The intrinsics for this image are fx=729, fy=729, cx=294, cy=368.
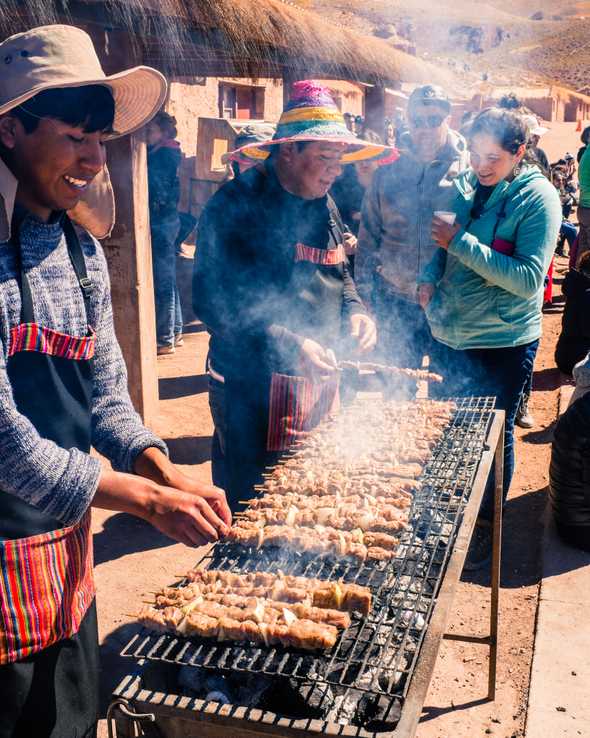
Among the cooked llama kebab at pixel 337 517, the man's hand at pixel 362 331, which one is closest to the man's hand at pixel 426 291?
the man's hand at pixel 362 331

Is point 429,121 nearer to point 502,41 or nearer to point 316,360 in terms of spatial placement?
point 316,360

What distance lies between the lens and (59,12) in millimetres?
5270

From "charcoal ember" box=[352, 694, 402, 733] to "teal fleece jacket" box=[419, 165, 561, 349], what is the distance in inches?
105

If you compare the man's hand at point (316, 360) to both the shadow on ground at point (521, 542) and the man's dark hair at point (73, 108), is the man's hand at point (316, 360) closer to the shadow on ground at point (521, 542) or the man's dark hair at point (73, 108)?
the man's dark hair at point (73, 108)

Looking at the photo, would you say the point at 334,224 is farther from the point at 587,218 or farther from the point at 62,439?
the point at 587,218

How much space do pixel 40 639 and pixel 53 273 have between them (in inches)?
41.6

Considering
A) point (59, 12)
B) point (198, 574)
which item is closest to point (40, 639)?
point (198, 574)

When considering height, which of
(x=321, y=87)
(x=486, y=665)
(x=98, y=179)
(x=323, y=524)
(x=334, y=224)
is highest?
(x=321, y=87)

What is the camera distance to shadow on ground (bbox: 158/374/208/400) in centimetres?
775

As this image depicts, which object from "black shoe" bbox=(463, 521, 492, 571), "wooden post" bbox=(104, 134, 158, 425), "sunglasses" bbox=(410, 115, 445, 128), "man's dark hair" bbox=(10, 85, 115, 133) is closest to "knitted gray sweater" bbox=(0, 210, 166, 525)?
"man's dark hair" bbox=(10, 85, 115, 133)

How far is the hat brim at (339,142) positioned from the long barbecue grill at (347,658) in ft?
5.54

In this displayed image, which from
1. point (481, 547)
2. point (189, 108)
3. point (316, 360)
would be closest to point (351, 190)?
point (481, 547)

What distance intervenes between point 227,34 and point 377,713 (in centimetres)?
611

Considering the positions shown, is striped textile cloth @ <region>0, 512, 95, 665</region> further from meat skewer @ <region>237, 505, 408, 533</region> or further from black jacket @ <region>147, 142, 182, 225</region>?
black jacket @ <region>147, 142, 182, 225</region>
